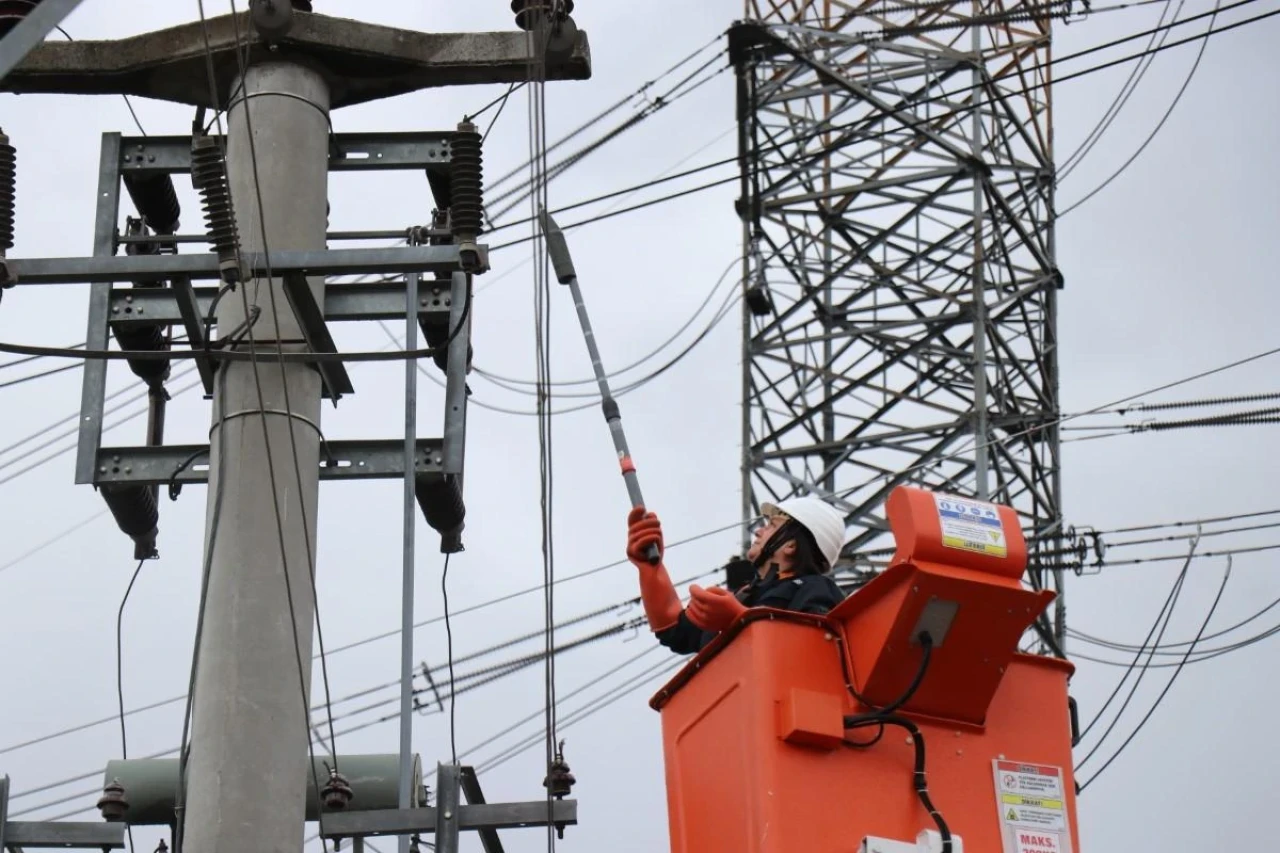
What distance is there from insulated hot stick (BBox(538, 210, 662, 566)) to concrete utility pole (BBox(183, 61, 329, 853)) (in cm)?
97

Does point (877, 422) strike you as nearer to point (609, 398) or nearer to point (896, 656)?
point (609, 398)

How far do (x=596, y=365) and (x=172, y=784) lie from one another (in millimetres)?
2060

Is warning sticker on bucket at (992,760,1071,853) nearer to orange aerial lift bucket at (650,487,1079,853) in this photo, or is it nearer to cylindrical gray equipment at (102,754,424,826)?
orange aerial lift bucket at (650,487,1079,853)

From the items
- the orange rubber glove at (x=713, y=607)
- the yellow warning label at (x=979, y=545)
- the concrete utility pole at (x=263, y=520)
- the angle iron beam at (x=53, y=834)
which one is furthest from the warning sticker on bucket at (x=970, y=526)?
the angle iron beam at (x=53, y=834)

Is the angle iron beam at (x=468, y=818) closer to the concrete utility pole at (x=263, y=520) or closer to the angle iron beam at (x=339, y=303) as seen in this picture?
the concrete utility pole at (x=263, y=520)

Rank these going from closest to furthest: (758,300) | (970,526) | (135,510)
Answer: (970,526), (135,510), (758,300)

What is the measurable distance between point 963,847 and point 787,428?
Result: 1622 centimetres

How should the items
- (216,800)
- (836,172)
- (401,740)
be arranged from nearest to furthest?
(216,800) < (401,740) < (836,172)

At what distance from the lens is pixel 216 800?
7164 mm

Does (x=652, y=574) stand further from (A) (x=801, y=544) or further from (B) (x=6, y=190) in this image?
(B) (x=6, y=190)

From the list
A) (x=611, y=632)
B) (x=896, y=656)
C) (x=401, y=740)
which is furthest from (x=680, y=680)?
(x=611, y=632)

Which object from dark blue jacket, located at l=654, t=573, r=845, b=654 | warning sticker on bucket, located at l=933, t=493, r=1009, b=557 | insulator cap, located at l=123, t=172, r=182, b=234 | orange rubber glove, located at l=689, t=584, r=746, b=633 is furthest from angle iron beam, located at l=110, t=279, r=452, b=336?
warning sticker on bucket, located at l=933, t=493, r=1009, b=557

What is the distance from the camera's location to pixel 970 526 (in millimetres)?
6691

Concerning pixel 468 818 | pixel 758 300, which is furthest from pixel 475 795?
pixel 758 300
